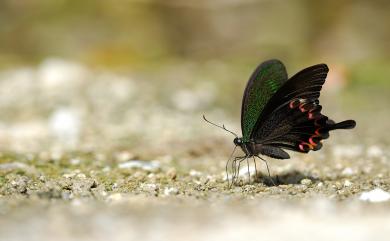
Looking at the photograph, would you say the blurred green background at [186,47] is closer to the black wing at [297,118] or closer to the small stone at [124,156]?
the small stone at [124,156]

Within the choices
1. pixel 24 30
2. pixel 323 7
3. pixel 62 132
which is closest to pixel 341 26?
pixel 323 7

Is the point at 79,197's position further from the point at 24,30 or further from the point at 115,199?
the point at 24,30

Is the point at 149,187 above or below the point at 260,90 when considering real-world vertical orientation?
below

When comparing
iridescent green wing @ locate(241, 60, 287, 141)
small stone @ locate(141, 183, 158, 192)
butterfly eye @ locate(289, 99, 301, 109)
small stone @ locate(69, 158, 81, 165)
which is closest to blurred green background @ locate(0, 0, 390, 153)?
small stone @ locate(69, 158, 81, 165)

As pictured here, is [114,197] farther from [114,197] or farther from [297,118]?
[297,118]

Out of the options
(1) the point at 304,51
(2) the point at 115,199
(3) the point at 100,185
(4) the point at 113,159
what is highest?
(1) the point at 304,51

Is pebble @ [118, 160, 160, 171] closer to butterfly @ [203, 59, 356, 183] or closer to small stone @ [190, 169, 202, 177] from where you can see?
small stone @ [190, 169, 202, 177]

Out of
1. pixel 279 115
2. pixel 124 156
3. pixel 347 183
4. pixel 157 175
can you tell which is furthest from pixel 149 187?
pixel 124 156
